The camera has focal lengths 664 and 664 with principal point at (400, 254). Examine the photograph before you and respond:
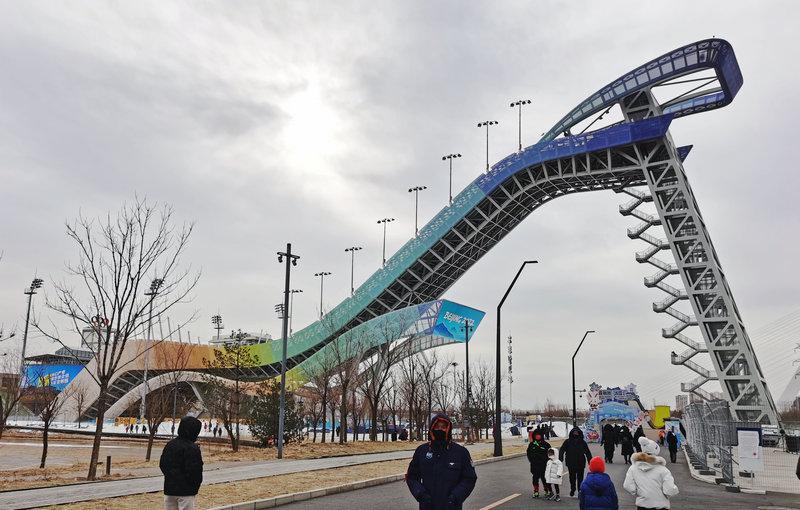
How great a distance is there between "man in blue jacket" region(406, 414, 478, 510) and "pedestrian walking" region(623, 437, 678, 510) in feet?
9.06

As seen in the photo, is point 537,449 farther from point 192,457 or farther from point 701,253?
point 701,253

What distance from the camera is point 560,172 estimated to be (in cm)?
6325

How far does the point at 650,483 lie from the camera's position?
799 centimetres

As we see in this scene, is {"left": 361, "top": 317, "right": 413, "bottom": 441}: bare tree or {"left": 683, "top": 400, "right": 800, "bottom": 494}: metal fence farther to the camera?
{"left": 361, "top": 317, "right": 413, "bottom": 441}: bare tree

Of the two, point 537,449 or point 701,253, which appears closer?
point 537,449

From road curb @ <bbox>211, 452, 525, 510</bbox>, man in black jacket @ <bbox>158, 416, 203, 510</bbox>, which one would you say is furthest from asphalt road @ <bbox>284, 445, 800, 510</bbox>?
man in black jacket @ <bbox>158, 416, 203, 510</bbox>

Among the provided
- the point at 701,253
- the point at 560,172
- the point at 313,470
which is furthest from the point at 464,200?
the point at 313,470

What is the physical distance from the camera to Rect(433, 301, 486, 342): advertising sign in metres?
63.6

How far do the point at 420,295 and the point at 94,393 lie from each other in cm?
4795

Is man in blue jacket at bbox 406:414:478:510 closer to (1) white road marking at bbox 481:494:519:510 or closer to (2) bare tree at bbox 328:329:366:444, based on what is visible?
(1) white road marking at bbox 481:494:519:510

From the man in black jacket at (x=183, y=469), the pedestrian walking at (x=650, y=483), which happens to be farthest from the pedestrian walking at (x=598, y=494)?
the man in black jacket at (x=183, y=469)

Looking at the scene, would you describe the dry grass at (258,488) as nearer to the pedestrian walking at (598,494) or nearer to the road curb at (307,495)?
the road curb at (307,495)

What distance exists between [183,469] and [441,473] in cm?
348

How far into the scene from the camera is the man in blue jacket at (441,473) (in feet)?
20.2
